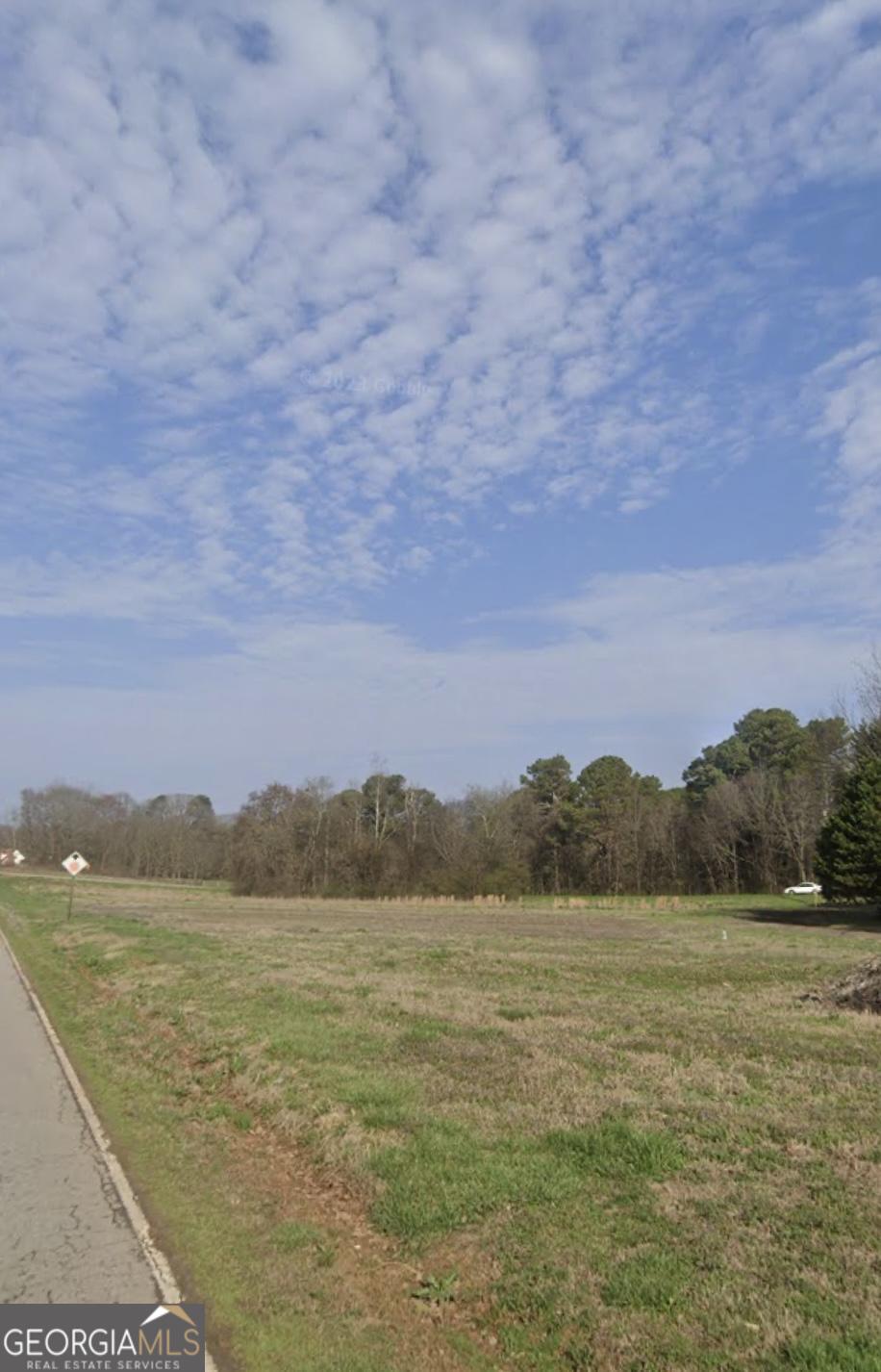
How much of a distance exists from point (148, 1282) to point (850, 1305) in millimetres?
3668

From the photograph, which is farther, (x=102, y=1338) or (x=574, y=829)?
(x=574, y=829)

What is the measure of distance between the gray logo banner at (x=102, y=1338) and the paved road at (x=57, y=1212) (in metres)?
0.13

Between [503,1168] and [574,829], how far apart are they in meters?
77.7

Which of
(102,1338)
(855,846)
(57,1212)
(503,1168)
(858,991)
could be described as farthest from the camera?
(855,846)

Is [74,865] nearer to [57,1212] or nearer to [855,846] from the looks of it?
[57,1212]

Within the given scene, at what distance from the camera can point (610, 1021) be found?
11883 mm

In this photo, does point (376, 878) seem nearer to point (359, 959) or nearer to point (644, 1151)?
point (359, 959)

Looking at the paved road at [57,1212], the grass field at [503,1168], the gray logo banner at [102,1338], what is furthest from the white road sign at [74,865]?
the gray logo banner at [102,1338]

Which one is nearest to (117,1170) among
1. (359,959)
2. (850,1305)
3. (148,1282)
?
(148,1282)

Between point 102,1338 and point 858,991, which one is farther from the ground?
point 858,991

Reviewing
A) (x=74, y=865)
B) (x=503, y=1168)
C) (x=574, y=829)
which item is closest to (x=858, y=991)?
(x=503, y=1168)

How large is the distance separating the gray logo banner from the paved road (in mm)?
126

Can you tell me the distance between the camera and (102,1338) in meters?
4.29

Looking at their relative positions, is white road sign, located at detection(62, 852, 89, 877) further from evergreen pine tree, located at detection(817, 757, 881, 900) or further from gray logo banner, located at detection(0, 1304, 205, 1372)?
evergreen pine tree, located at detection(817, 757, 881, 900)
